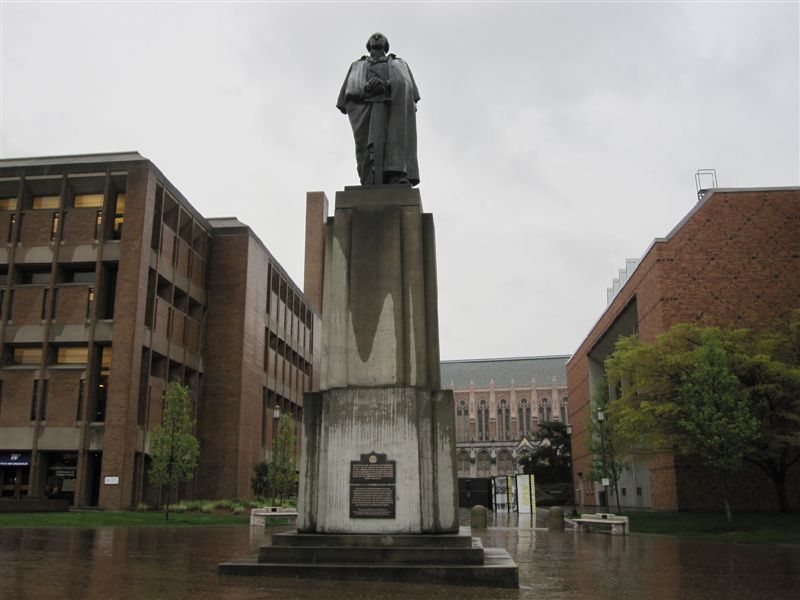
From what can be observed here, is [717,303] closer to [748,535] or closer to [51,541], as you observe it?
Result: [748,535]

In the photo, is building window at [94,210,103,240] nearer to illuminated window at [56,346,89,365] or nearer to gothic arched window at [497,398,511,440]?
illuminated window at [56,346,89,365]

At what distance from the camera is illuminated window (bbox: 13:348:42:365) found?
4506 centimetres

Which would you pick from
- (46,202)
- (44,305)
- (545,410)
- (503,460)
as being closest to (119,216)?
(46,202)

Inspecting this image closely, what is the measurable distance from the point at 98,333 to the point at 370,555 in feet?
124

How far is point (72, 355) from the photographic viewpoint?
44.6 meters

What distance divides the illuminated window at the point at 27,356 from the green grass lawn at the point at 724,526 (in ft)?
119

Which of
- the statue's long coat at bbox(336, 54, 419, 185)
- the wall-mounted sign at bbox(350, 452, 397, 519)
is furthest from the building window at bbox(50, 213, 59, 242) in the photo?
the wall-mounted sign at bbox(350, 452, 397, 519)

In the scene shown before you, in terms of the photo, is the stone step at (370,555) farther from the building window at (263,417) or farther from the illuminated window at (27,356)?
the building window at (263,417)

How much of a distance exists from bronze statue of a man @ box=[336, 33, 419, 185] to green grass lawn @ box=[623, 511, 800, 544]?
17445 mm

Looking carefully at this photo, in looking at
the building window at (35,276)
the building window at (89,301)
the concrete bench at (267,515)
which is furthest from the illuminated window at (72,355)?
the concrete bench at (267,515)

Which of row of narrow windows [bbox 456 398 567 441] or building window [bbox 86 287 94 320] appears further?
row of narrow windows [bbox 456 398 567 441]

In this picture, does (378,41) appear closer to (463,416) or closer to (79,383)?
(79,383)

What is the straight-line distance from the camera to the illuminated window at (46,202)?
47875 mm

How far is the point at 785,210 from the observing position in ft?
124
